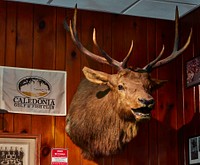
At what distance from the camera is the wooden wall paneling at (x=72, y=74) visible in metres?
4.78

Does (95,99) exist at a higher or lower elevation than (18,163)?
higher

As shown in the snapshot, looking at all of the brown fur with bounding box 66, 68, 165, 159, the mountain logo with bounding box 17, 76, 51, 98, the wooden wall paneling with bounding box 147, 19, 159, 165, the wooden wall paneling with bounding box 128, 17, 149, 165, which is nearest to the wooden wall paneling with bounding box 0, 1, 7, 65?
the mountain logo with bounding box 17, 76, 51, 98

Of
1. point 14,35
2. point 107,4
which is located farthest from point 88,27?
point 14,35

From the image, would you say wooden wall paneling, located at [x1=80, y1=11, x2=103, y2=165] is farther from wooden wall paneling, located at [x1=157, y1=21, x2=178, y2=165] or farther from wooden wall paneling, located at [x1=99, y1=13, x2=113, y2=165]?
wooden wall paneling, located at [x1=157, y1=21, x2=178, y2=165]

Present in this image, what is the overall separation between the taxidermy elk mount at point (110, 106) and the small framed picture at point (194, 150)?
694 millimetres

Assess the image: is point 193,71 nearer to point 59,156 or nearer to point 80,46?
point 80,46

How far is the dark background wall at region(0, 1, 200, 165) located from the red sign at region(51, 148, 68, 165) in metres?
0.04

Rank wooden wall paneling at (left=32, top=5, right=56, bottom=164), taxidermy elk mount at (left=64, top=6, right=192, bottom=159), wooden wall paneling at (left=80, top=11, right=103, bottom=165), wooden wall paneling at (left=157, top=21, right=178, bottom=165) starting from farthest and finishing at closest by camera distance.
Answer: wooden wall paneling at (left=157, top=21, right=178, bottom=165)
wooden wall paneling at (left=80, top=11, right=103, bottom=165)
wooden wall paneling at (left=32, top=5, right=56, bottom=164)
taxidermy elk mount at (left=64, top=6, right=192, bottom=159)

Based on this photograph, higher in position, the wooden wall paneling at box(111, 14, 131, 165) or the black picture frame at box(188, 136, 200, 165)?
the wooden wall paneling at box(111, 14, 131, 165)

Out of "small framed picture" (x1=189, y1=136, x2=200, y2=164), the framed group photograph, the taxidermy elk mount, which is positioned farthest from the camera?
"small framed picture" (x1=189, y1=136, x2=200, y2=164)

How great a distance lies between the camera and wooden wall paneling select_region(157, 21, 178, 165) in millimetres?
5090

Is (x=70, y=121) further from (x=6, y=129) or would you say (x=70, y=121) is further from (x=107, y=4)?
(x=107, y=4)

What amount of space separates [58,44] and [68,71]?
246 mm

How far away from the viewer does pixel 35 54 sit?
4824 millimetres
